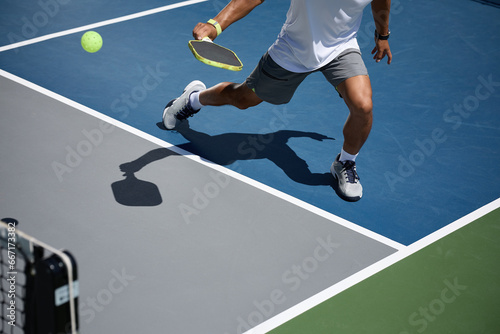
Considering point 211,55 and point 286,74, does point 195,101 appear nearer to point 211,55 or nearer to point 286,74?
point 286,74

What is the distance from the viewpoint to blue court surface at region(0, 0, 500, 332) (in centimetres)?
534

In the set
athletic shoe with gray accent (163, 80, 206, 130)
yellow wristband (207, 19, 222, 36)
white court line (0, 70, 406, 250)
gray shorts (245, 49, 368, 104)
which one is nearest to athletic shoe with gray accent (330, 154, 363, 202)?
white court line (0, 70, 406, 250)

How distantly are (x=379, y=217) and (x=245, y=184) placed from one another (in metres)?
1.02

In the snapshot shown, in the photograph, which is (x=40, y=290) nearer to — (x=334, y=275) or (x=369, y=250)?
(x=334, y=275)

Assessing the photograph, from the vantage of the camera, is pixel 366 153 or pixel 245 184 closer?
pixel 245 184

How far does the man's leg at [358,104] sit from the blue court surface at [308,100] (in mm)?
499

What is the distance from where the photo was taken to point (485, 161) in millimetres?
5855

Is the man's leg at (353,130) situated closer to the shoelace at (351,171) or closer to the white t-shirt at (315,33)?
the shoelace at (351,171)

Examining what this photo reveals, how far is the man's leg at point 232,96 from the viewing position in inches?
214

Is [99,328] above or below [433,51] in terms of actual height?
below

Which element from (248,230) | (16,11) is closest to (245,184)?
(248,230)

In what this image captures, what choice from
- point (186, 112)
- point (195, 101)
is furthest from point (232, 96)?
Answer: point (186, 112)

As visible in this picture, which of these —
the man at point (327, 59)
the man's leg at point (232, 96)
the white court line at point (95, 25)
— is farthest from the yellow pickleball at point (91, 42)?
the man at point (327, 59)

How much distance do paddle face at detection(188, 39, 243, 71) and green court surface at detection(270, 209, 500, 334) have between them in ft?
5.32
